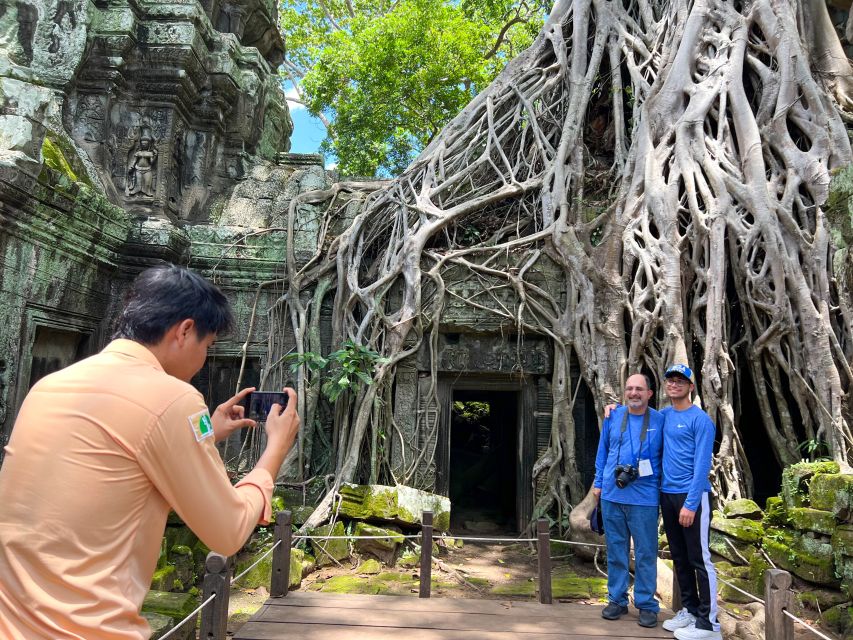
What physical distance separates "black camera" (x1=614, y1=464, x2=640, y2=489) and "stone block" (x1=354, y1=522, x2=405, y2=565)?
245 cm

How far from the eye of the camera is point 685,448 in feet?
10.1

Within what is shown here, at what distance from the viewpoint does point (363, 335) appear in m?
6.08

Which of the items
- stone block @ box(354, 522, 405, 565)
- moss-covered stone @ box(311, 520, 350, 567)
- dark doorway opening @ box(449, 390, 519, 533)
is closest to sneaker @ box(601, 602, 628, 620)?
stone block @ box(354, 522, 405, 565)

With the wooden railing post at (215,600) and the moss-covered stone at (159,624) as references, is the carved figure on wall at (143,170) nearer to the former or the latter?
the moss-covered stone at (159,624)

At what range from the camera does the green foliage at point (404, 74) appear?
1051 centimetres

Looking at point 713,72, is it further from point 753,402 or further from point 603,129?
point 753,402

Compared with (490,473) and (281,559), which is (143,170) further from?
(490,473)

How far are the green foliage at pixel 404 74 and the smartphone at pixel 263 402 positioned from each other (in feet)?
32.5

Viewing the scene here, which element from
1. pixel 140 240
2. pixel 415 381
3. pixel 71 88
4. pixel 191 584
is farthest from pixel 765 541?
pixel 71 88

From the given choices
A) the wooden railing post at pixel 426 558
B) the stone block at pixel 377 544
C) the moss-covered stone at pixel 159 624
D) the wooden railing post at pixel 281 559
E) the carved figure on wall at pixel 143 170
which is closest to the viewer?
the moss-covered stone at pixel 159 624

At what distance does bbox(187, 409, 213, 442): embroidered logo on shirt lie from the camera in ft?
3.29

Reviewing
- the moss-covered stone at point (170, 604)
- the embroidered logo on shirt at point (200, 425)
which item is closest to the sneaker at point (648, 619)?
the moss-covered stone at point (170, 604)

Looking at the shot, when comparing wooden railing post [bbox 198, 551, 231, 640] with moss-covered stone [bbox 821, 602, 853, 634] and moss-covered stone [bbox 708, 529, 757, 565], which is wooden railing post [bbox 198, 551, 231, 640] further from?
moss-covered stone [bbox 708, 529, 757, 565]

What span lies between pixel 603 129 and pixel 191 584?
242 inches
